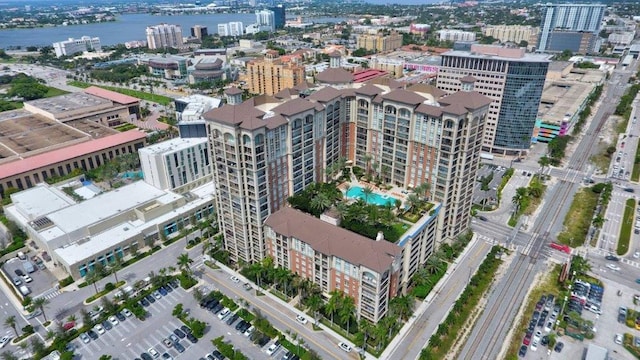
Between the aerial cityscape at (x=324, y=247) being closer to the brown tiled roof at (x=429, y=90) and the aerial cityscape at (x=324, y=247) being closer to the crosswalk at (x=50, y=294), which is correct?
the crosswalk at (x=50, y=294)

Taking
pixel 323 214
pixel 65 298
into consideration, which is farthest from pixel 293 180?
pixel 65 298

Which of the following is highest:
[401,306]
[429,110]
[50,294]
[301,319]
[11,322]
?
[429,110]

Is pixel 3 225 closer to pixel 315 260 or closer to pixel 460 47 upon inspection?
pixel 315 260

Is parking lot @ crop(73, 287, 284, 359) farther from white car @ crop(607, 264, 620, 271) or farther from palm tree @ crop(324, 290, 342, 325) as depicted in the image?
white car @ crop(607, 264, 620, 271)

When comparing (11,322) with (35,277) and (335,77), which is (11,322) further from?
(335,77)

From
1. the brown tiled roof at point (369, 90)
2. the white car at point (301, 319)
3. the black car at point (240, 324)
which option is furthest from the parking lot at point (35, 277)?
the brown tiled roof at point (369, 90)

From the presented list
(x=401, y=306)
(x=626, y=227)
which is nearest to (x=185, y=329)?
(x=401, y=306)
